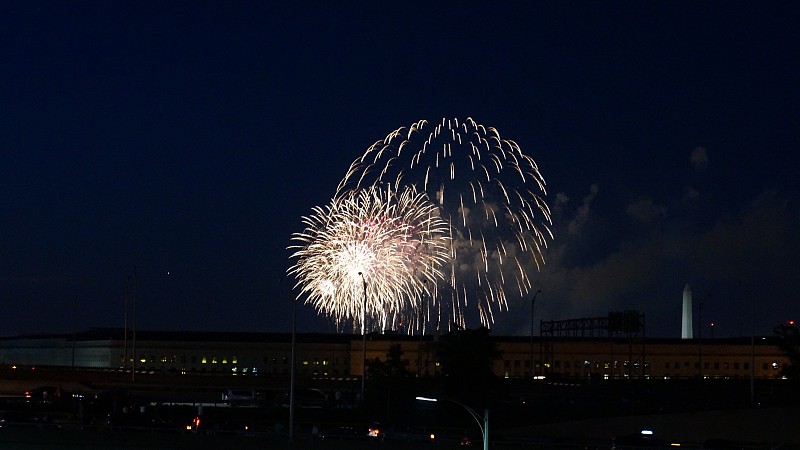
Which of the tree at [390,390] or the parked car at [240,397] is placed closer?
the tree at [390,390]

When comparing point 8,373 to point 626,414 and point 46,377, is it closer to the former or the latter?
point 46,377

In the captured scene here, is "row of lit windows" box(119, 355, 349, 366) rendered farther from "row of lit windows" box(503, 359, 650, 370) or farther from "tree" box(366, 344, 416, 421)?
"tree" box(366, 344, 416, 421)

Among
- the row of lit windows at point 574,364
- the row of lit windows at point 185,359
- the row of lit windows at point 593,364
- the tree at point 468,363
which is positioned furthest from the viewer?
the row of lit windows at point 185,359

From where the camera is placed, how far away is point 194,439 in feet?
198

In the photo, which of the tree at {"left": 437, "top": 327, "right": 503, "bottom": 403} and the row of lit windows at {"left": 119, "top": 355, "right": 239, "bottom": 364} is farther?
the row of lit windows at {"left": 119, "top": 355, "right": 239, "bottom": 364}

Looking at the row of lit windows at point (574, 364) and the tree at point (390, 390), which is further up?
the row of lit windows at point (574, 364)

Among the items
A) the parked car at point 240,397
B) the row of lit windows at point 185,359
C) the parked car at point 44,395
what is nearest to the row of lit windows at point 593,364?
the row of lit windows at point 185,359

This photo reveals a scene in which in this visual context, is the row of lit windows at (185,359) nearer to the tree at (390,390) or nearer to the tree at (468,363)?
the tree at (468,363)

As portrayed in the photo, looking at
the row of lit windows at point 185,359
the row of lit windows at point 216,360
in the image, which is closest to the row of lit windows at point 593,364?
the row of lit windows at point 216,360

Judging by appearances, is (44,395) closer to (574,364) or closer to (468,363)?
(468,363)

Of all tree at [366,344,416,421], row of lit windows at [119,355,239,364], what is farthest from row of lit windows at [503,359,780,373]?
tree at [366,344,416,421]

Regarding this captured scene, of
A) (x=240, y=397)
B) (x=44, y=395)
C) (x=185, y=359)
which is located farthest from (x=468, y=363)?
(x=185, y=359)

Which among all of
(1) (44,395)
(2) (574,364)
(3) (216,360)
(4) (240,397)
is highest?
(2) (574,364)

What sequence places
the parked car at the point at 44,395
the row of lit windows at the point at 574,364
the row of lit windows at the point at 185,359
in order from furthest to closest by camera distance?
the row of lit windows at the point at 185,359 < the row of lit windows at the point at 574,364 < the parked car at the point at 44,395
